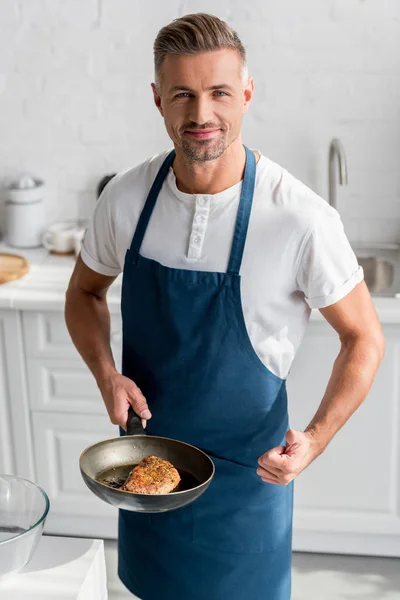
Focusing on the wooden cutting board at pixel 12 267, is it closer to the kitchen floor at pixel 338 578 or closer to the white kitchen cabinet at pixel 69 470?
the white kitchen cabinet at pixel 69 470

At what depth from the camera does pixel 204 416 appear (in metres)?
2.11

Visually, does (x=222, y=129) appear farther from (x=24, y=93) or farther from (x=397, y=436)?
(x=24, y=93)

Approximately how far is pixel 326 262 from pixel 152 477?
0.57 metres

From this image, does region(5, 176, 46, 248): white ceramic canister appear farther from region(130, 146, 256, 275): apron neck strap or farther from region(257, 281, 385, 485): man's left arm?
region(257, 281, 385, 485): man's left arm

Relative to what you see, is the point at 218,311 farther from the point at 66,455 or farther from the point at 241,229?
the point at 66,455

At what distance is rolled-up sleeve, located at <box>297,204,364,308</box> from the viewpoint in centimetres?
195

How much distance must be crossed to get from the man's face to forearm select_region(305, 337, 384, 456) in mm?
506

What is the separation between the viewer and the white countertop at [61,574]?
166 cm

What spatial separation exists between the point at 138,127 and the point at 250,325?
1.65 metres

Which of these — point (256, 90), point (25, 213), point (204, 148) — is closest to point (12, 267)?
point (25, 213)

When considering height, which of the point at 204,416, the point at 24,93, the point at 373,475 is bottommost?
the point at 373,475

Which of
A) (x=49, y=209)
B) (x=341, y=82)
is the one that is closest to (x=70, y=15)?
(x=49, y=209)

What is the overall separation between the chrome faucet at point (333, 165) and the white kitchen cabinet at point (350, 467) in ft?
2.06

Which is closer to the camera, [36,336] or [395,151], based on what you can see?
[36,336]
